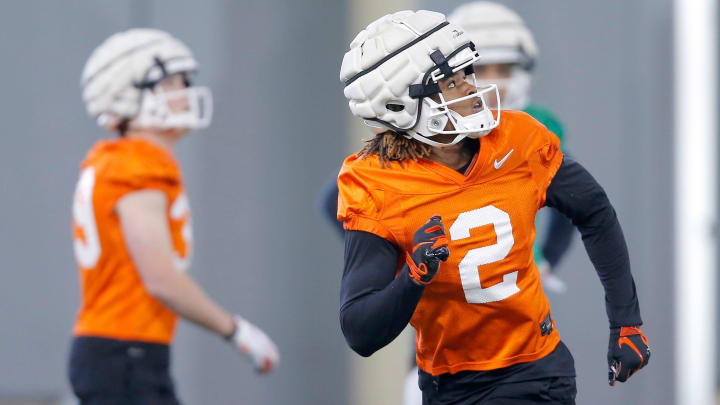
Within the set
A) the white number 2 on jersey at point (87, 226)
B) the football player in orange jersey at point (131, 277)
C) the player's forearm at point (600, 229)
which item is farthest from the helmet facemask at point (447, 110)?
the white number 2 on jersey at point (87, 226)

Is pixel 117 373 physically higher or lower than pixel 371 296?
lower

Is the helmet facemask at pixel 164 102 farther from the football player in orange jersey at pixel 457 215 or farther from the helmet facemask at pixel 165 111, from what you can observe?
the football player in orange jersey at pixel 457 215

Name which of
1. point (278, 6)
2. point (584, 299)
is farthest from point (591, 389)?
point (278, 6)

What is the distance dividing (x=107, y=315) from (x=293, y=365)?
215 cm

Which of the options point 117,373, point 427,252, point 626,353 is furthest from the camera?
point 117,373

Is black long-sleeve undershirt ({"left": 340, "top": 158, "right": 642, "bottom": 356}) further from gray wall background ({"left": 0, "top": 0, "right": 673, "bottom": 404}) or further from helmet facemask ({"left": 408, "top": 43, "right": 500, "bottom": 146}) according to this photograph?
gray wall background ({"left": 0, "top": 0, "right": 673, "bottom": 404})

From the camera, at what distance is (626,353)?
2.36m

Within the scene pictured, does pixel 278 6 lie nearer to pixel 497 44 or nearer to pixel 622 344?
pixel 497 44

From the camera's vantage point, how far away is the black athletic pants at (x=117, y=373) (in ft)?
10.4

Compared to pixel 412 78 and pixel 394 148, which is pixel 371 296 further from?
pixel 412 78

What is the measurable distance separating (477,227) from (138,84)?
1709 millimetres

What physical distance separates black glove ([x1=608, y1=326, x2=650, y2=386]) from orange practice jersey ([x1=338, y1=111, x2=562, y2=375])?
15 centimetres

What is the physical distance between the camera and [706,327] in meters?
4.78

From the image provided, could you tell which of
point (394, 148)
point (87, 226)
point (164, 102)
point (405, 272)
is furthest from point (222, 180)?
point (405, 272)
